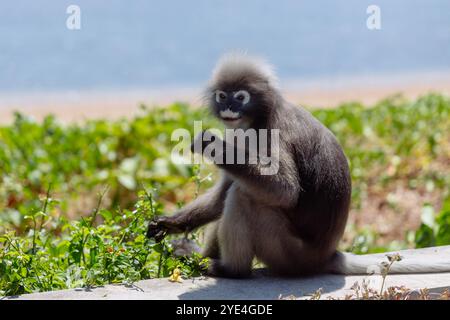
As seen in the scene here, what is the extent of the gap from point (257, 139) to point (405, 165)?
526cm

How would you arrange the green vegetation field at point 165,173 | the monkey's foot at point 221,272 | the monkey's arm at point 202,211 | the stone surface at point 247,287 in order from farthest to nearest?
1. the green vegetation field at point 165,173
2. the monkey's arm at point 202,211
3. the monkey's foot at point 221,272
4. the stone surface at point 247,287

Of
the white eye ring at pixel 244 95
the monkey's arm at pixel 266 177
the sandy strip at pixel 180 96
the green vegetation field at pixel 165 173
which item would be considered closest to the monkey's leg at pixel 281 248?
the monkey's arm at pixel 266 177

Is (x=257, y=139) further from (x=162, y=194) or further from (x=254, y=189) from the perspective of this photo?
(x=162, y=194)

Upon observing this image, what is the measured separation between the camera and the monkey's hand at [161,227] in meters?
5.54

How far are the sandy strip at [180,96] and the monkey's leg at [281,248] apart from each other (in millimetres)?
12493

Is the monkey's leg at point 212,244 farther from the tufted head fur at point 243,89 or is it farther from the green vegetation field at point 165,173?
the tufted head fur at point 243,89

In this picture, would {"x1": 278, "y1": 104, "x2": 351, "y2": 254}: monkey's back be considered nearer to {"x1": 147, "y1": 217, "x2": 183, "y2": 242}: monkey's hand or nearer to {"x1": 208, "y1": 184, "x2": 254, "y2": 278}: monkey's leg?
{"x1": 208, "y1": 184, "x2": 254, "y2": 278}: monkey's leg

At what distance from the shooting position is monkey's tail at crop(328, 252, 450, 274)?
17.2 ft

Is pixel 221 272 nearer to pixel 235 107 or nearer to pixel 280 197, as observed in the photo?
pixel 280 197

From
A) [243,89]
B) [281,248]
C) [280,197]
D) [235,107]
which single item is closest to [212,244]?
[281,248]

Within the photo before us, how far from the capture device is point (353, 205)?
918 cm

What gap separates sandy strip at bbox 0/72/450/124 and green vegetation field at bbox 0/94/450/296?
705 centimetres

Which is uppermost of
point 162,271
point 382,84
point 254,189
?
point 382,84

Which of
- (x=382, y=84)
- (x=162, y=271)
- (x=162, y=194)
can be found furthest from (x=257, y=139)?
(x=382, y=84)
